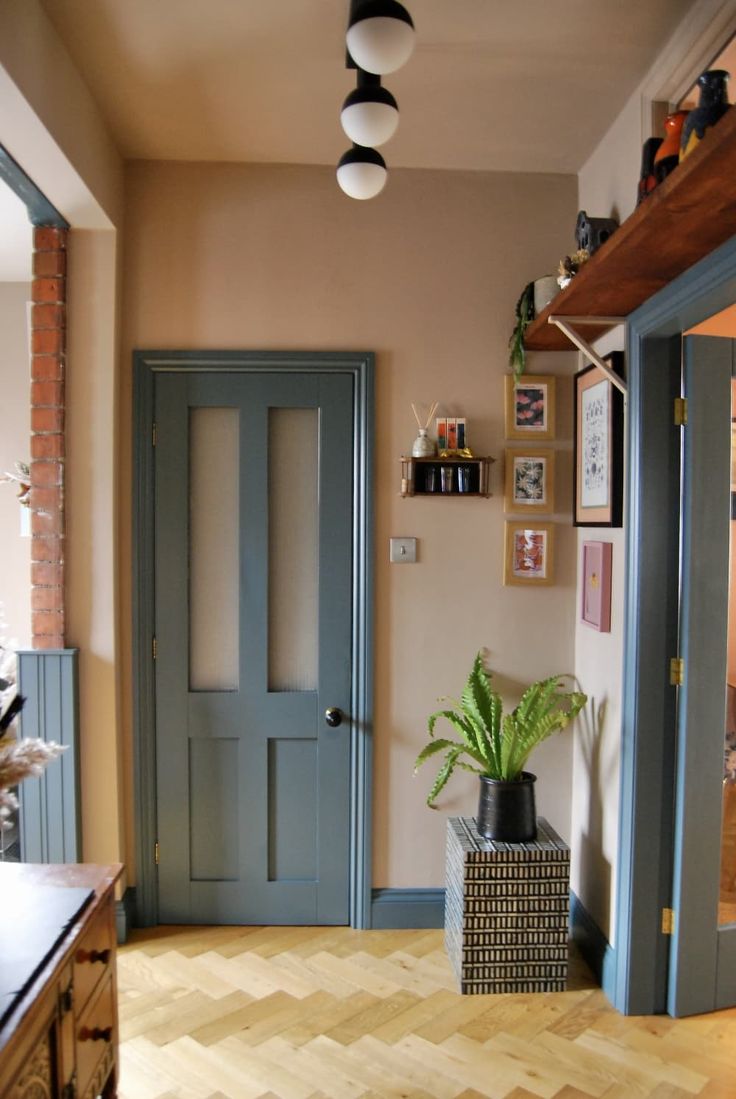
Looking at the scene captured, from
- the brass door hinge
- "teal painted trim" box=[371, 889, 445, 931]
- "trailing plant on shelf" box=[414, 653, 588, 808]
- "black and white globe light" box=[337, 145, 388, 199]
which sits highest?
"black and white globe light" box=[337, 145, 388, 199]

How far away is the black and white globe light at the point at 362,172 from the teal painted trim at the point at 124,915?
2488 millimetres

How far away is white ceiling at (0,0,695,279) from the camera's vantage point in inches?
75.0

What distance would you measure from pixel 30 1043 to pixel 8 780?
41 cm

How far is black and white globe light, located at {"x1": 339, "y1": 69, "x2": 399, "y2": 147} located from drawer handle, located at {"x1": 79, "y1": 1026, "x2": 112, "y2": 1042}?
2.00 metres

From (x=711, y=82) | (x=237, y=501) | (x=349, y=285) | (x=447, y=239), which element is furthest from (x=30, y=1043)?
(x=447, y=239)

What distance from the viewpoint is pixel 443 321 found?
9.07ft

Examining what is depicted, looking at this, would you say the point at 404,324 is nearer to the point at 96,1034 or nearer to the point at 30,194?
the point at 30,194

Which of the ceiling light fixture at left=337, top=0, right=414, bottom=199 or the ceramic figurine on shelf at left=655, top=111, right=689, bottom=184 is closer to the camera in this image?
the ceiling light fixture at left=337, top=0, right=414, bottom=199

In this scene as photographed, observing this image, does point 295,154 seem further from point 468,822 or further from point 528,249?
point 468,822

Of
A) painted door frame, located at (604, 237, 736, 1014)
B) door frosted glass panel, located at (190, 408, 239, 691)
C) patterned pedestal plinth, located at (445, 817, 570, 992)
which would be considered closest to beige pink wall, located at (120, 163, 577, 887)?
door frosted glass panel, located at (190, 408, 239, 691)

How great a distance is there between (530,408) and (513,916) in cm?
175

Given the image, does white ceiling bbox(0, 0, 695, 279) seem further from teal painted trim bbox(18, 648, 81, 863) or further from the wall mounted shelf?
teal painted trim bbox(18, 648, 81, 863)

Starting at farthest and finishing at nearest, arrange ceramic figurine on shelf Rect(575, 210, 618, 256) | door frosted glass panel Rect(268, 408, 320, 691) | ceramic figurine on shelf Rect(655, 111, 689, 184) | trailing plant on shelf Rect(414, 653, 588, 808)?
door frosted glass panel Rect(268, 408, 320, 691) < trailing plant on shelf Rect(414, 653, 588, 808) < ceramic figurine on shelf Rect(575, 210, 618, 256) < ceramic figurine on shelf Rect(655, 111, 689, 184)

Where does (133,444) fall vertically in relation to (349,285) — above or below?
below
